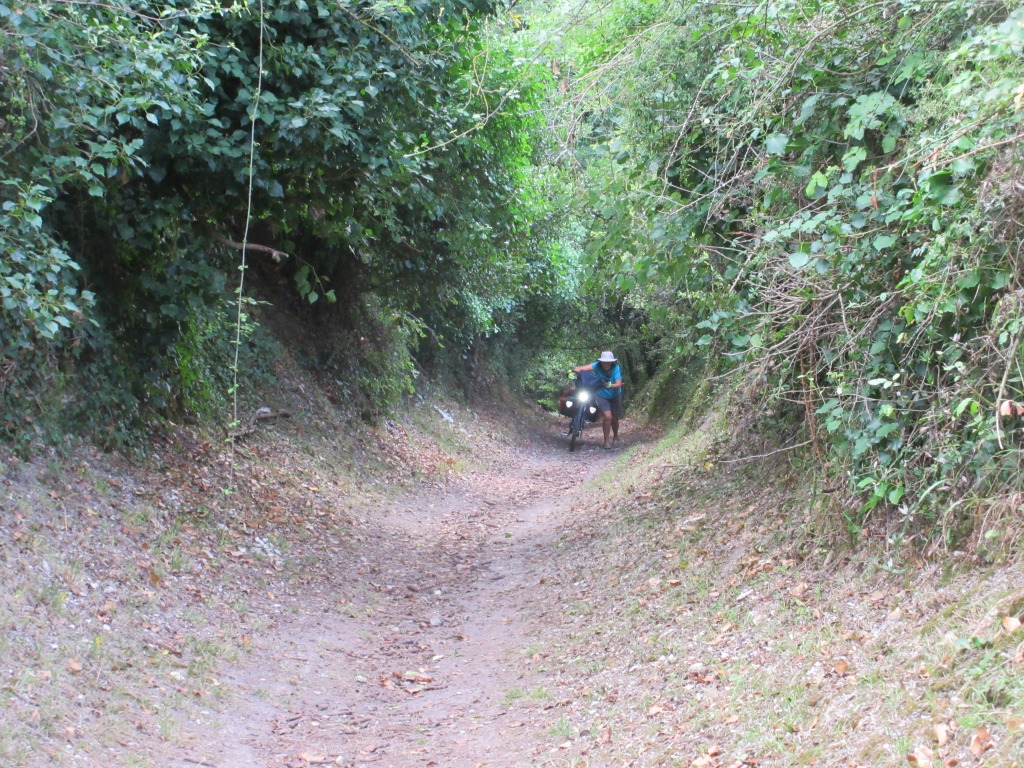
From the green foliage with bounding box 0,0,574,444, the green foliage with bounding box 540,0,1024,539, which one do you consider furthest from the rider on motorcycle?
the green foliage with bounding box 540,0,1024,539

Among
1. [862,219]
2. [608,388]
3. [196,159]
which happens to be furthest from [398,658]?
[608,388]

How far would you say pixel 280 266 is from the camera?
46.9 ft

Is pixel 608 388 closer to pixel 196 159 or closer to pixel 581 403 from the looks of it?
pixel 581 403

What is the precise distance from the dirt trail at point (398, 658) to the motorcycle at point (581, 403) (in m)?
8.11

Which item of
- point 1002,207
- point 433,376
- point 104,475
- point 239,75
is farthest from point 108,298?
point 433,376

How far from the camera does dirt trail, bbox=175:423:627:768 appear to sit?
5.19 metres

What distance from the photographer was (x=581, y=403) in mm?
20203

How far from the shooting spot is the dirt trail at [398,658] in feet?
17.0

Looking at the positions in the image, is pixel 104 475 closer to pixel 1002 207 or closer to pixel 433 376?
pixel 1002 207

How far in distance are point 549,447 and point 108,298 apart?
15.3 metres

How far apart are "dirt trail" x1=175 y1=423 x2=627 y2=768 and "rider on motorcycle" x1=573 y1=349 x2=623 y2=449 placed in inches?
311

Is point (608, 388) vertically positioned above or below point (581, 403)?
above

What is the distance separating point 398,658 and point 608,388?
44.1 ft

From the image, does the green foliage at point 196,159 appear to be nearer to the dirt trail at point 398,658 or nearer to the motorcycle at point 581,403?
the dirt trail at point 398,658
